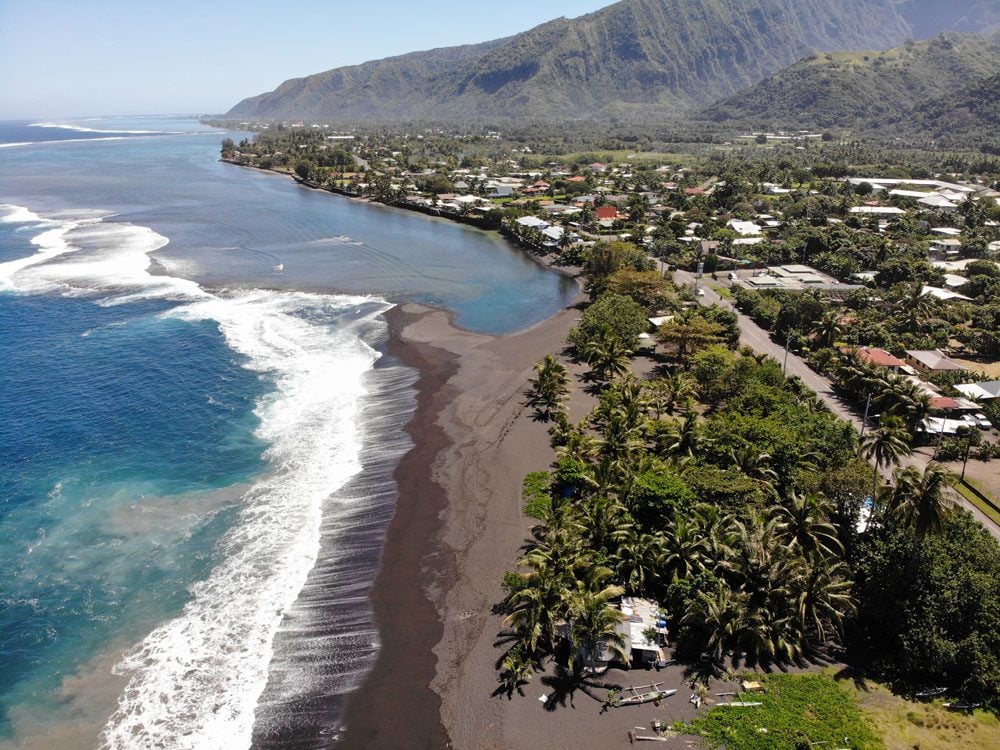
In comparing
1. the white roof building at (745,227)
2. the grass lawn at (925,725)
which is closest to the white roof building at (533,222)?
the white roof building at (745,227)

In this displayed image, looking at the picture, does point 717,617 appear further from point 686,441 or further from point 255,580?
point 255,580

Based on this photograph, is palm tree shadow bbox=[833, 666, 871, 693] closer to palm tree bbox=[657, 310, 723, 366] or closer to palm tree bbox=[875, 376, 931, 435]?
palm tree bbox=[875, 376, 931, 435]

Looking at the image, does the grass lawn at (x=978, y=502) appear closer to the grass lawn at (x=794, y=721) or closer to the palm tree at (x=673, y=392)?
the palm tree at (x=673, y=392)

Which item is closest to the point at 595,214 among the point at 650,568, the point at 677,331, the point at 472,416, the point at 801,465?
the point at 677,331

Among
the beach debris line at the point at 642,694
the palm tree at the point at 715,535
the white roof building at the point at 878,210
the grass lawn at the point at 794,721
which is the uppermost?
the white roof building at the point at 878,210

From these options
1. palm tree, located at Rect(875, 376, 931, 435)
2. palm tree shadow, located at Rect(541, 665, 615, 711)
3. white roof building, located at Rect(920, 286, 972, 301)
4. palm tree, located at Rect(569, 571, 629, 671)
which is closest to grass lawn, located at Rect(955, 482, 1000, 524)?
palm tree, located at Rect(875, 376, 931, 435)

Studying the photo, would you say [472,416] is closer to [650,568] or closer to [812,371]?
[650,568]
